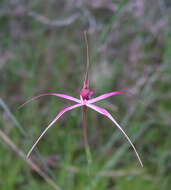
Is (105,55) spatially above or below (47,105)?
above

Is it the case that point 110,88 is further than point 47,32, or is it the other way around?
point 47,32

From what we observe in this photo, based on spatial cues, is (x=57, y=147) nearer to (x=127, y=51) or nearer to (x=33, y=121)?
(x=33, y=121)

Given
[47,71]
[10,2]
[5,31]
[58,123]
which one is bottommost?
[58,123]

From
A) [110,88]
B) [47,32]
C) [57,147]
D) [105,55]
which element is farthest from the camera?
[47,32]

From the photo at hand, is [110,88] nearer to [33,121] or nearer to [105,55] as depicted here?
[105,55]

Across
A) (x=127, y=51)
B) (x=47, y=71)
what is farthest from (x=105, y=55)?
(x=47, y=71)

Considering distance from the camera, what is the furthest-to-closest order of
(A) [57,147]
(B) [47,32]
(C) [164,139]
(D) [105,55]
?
1. (B) [47,32]
2. (D) [105,55]
3. (C) [164,139]
4. (A) [57,147]

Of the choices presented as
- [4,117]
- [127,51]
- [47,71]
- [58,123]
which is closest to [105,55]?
[127,51]
